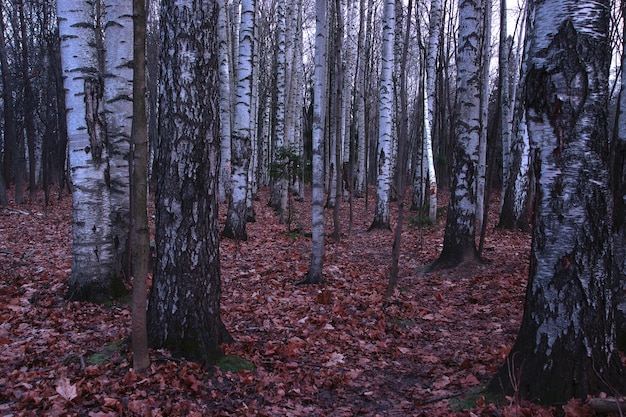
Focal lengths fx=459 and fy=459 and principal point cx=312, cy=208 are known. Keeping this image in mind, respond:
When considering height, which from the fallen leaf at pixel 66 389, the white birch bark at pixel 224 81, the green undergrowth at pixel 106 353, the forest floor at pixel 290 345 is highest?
the white birch bark at pixel 224 81

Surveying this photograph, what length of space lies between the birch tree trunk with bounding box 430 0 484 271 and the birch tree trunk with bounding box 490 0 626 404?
497cm

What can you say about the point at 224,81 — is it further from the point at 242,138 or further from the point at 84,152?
the point at 84,152

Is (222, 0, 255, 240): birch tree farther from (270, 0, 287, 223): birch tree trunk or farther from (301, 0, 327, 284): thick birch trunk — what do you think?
(301, 0, 327, 284): thick birch trunk

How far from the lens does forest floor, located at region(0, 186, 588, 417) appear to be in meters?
3.54

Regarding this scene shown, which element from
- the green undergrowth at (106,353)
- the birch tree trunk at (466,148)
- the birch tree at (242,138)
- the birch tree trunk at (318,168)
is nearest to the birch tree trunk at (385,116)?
the birch tree at (242,138)

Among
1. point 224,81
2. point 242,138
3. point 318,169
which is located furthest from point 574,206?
point 224,81

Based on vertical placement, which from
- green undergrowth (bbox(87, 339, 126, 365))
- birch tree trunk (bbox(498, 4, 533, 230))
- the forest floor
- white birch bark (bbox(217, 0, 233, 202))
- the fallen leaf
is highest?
white birch bark (bbox(217, 0, 233, 202))

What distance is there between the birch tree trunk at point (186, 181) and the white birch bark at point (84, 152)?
7.12 ft

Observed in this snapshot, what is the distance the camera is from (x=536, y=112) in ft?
10.5

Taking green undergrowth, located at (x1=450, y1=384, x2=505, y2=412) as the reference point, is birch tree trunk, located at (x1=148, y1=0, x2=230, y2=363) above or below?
above

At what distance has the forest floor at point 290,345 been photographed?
3545 mm

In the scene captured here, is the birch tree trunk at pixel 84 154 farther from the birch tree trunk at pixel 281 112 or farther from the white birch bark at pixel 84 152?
the birch tree trunk at pixel 281 112

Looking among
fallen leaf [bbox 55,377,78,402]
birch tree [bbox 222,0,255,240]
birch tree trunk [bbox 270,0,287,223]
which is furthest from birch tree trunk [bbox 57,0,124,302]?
birch tree trunk [bbox 270,0,287,223]

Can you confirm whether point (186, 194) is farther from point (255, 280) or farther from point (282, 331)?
point (255, 280)
